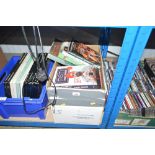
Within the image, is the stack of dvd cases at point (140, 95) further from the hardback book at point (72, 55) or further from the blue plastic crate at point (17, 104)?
the blue plastic crate at point (17, 104)

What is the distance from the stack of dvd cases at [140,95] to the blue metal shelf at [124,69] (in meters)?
0.15

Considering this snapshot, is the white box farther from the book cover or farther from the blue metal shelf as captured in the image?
the book cover

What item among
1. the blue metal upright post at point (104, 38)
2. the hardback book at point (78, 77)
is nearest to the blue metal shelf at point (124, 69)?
the hardback book at point (78, 77)

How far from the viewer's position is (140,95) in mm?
1121

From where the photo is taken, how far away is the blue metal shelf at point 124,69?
21.3 inches

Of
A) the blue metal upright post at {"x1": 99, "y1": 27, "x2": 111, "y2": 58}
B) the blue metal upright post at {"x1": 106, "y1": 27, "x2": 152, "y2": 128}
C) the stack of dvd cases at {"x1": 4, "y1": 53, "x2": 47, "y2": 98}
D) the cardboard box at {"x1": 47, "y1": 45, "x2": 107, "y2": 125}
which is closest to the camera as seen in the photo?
the blue metal upright post at {"x1": 106, "y1": 27, "x2": 152, "y2": 128}

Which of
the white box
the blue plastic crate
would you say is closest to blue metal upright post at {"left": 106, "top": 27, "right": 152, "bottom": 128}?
the white box

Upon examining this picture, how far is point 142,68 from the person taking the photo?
1334 millimetres

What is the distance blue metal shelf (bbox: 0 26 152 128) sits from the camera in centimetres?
54

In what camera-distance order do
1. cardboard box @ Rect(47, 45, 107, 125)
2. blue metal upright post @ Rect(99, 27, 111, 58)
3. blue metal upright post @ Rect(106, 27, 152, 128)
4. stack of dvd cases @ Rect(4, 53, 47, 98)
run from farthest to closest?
blue metal upright post @ Rect(99, 27, 111, 58), stack of dvd cases @ Rect(4, 53, 47, 98), cardboard box @ Rect(47, 45, 107, 125), blue metal upright post @ Rect(106, 27, 152, 128)

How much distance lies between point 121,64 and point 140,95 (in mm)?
564

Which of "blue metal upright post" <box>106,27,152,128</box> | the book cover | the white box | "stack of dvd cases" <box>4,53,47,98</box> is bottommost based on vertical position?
the white box
